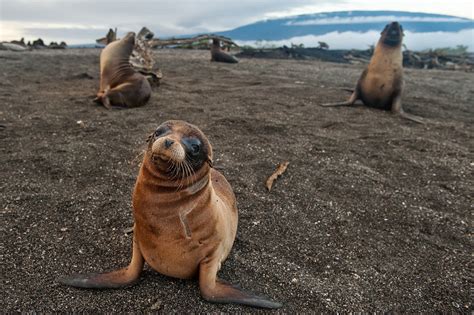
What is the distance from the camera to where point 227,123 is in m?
5.29

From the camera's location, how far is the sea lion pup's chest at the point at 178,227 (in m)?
2.07

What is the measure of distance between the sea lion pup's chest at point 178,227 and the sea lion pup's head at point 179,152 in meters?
0.10

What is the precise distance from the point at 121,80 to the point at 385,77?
4144 mm

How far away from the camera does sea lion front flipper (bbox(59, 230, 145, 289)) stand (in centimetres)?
219

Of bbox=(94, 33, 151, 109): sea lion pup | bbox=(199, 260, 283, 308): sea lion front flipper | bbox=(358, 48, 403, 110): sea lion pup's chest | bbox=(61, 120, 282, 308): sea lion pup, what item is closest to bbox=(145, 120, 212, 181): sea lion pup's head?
bbox=(61, 120, 282, 308): sea lion pup

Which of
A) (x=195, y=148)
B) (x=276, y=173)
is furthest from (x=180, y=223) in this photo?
(x=276, y=173)

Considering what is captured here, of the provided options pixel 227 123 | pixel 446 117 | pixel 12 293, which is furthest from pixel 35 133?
pixel 446 117

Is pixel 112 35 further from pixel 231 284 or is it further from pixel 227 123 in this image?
pixel 231 284

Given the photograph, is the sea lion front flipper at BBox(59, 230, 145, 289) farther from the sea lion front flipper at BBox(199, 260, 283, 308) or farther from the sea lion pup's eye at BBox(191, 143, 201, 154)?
the sea lion pup's eye at BBox(191, 143, 201, 154)

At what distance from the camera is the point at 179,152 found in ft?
6.08

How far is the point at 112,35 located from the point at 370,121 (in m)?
5.52

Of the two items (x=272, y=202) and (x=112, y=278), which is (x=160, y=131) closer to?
(x=112, y=278)

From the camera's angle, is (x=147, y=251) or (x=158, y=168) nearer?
(x=158, y=168)

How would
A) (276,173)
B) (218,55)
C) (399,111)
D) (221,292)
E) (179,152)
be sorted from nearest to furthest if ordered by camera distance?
(179,152), (221,292), (276,173), (399,111), (218,55)
